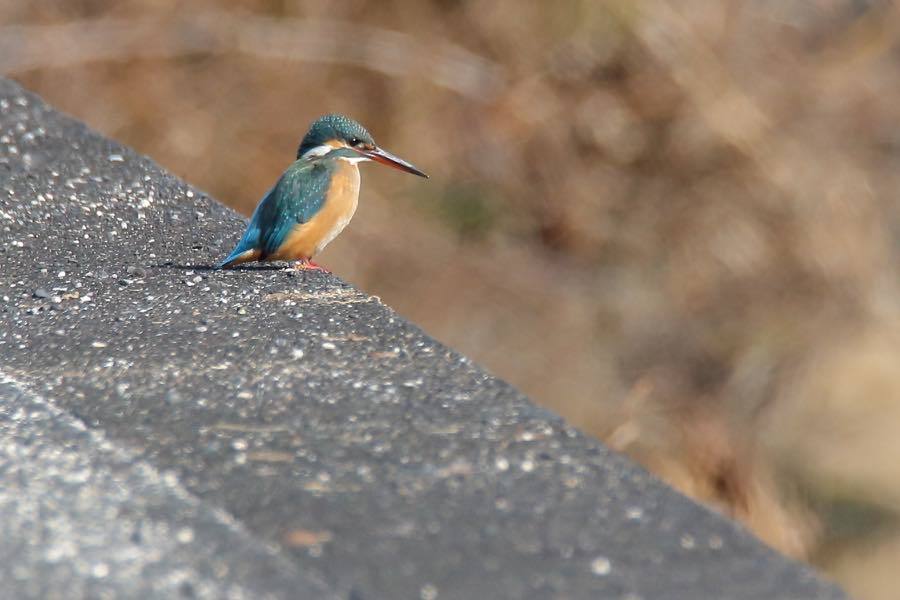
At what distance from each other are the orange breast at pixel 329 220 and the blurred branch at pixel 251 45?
13.9ft

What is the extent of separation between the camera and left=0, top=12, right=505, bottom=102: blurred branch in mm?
7207

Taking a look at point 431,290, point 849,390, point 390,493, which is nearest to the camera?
point 390,493

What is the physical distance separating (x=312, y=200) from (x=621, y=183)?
16.4ft

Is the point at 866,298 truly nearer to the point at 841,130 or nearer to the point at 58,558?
the point at 841,130

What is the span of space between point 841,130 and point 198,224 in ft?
18.2

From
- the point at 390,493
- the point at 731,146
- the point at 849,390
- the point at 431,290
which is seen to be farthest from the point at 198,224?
the point at 849,390

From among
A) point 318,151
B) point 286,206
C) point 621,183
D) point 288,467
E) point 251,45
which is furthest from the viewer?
point 621,183

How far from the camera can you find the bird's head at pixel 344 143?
3.39 meters

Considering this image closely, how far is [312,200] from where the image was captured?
3230 mm

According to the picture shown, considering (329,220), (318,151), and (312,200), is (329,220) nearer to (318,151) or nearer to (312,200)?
(312,200)

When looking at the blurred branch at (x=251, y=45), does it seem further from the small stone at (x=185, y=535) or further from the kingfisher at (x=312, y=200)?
the small stone at (x=185, y=535)

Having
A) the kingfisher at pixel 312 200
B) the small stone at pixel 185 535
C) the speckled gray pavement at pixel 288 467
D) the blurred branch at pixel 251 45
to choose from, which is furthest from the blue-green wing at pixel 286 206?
the blurred branch at pixel 251 45

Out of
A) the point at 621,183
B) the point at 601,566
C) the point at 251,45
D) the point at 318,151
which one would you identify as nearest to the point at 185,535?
the point at 601,566

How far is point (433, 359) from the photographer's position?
2.32 meters
